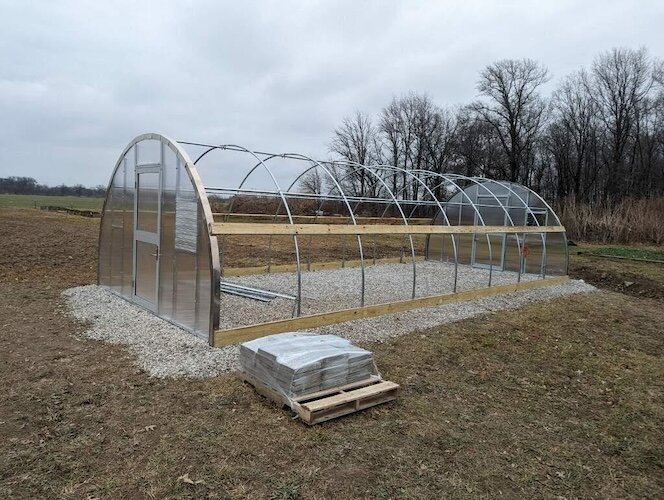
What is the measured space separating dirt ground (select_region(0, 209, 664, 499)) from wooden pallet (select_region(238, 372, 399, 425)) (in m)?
0.10

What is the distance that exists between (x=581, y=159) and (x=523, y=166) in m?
4.37

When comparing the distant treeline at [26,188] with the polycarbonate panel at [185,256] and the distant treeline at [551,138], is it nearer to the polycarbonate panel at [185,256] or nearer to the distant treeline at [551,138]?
the distant treeline at [551,138]

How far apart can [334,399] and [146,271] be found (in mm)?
5004

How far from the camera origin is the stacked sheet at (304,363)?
4586 millimetres

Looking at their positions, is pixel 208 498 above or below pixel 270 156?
below

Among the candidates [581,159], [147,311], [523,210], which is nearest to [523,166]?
[581,159]

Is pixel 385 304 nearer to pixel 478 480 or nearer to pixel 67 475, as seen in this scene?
pixel 478 480

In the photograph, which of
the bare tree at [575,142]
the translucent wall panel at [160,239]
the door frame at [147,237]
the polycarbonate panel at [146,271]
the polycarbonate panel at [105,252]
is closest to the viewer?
the translucent wall panel at [160,239]

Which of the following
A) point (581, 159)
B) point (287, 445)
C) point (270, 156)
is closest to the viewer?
point (287, 445)

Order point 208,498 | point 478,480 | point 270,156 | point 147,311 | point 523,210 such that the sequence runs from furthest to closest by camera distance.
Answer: point 523,210
point 270,156
point 147,311
point 478,480
point 208,498

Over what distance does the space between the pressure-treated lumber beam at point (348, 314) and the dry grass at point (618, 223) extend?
14.7m

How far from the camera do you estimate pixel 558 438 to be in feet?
14.4

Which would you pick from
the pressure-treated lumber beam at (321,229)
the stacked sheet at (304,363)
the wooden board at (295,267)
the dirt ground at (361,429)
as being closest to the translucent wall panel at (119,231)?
the dirt ground at (361,429)

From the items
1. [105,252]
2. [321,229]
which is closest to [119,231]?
[105,252]
